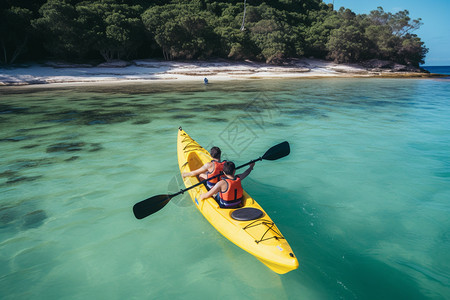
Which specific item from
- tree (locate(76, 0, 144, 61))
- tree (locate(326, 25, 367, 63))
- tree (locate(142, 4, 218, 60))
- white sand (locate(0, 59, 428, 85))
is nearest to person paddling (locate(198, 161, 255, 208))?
white sand (locate(0, 59, 428, 85))

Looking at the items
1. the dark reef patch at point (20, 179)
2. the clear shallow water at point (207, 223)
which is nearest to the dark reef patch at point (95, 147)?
the clear shallow water at point (207, 223)

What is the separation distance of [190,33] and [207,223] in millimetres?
32419

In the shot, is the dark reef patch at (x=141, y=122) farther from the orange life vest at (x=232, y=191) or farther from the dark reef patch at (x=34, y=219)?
the orange life vest at (x=232, y=191)

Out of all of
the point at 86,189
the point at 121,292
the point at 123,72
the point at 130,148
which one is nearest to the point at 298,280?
the point at 121,292

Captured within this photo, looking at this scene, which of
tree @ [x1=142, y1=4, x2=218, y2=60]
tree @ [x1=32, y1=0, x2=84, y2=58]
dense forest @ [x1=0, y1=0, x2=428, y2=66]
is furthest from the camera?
tree @ [x1=142, y1=4, x2=218, y2=60]

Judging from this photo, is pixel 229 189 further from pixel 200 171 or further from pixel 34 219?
pixel 34 219

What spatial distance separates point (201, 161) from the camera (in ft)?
19.6

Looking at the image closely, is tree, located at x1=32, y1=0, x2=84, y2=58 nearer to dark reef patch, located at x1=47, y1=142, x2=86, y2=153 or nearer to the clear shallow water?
the clear shallow water

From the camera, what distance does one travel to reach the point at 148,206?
4199 millimetres

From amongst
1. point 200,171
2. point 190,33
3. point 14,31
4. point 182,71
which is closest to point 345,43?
point 190,33

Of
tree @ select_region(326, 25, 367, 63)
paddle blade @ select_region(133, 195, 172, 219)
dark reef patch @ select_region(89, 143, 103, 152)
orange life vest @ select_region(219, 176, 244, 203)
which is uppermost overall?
tree @ select_region(326, 25, 367, 63)

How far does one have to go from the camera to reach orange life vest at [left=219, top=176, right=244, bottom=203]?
3930 mm

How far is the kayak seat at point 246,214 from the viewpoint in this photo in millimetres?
3682

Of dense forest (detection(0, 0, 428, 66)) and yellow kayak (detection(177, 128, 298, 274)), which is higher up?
dense forest (detection(0, 0, 428, 66))
